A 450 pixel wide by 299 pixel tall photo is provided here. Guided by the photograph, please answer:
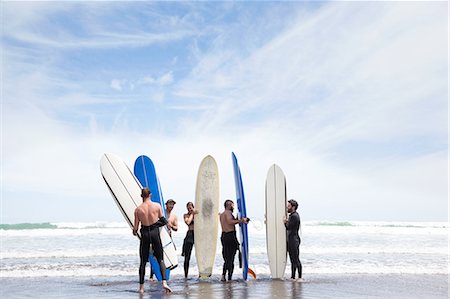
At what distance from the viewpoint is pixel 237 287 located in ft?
23.9

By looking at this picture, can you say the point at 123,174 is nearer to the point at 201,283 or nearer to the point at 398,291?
the point at 201,283

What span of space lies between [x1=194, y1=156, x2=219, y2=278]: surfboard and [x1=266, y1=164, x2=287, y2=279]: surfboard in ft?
3.51

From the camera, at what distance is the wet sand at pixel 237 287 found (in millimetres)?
6664

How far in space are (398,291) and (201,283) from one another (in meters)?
3.29

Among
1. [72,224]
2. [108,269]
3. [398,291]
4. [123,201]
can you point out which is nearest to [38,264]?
[108,269]

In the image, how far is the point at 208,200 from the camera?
8.47 m

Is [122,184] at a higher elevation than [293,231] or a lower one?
higher

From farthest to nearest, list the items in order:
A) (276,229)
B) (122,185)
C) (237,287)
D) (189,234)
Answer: (276,229) → (189,234) → (122,185) → (237,287)

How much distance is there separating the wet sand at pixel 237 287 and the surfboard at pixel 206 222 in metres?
0.36

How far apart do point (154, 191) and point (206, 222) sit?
1139 mm

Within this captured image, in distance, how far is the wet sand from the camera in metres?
6.66

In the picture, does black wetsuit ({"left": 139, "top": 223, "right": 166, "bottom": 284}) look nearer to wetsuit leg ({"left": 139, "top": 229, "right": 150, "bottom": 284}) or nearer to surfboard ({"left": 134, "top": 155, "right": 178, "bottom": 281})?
wetsuit leg ({"left": 139, "top": 229, "right": 150, "bottom": 284})

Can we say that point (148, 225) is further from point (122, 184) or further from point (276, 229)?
point (276, 229)

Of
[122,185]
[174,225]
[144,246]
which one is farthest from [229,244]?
[122,185]
